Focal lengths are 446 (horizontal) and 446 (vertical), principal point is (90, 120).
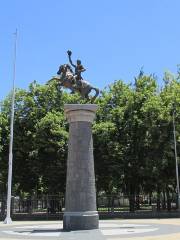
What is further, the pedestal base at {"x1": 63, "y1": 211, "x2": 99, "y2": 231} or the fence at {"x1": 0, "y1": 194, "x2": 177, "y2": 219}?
the fence at {"x1": 0, "y1": 194, "x2": 177, "y2": 219}

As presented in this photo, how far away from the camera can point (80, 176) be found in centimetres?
1975

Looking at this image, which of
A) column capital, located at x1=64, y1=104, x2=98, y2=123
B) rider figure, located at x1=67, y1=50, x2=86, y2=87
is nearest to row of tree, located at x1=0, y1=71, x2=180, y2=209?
rider figure, located at x1=67, y1=50, x2=86, y2=87

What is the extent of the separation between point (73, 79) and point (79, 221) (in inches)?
262

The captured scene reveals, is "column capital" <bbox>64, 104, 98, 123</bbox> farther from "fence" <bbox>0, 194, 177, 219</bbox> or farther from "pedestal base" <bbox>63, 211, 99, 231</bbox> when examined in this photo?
"fence" <bbox>0, 194, 177, 219</bbox>

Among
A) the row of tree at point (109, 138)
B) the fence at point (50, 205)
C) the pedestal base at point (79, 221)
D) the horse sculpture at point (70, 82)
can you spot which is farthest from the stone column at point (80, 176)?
the row of tree at point (109, 138)

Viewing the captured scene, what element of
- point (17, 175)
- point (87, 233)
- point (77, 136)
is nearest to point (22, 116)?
A: point (17, 175)

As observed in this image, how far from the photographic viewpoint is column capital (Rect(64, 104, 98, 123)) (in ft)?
66.7

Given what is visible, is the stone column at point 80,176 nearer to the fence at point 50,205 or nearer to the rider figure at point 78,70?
the rider figure at point 78,70

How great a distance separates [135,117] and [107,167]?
509 cm

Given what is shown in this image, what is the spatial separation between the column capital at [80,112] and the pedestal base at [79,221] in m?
4.23

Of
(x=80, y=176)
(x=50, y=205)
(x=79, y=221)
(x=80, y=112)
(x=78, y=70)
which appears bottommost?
(x=79, y=221)

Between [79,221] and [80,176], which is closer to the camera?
[79,221]

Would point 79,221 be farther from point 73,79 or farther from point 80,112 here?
point 73,79

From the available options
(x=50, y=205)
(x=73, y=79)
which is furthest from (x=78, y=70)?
(x=50, y=205)
